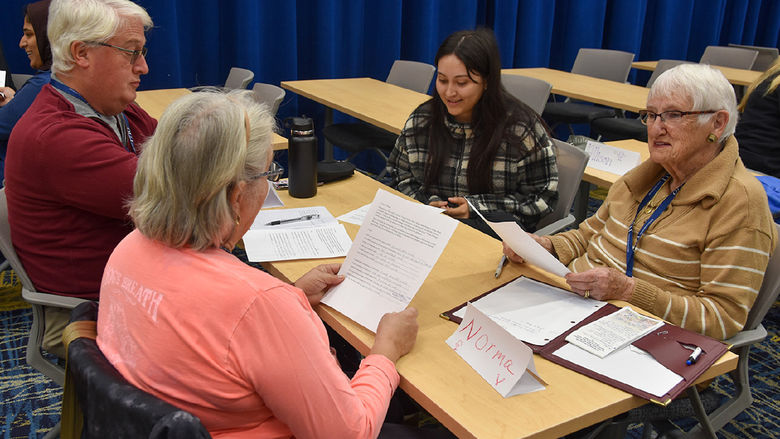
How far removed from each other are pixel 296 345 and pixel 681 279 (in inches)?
42.0

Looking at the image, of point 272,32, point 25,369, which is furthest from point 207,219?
point 272,32

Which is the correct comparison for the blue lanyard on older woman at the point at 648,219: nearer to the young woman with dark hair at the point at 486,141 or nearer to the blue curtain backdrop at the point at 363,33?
the young woman with dark hair at the point at 486,141

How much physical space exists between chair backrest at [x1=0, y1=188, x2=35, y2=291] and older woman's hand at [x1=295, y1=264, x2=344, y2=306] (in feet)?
2.41

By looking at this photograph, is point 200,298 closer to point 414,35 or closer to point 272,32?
point 272,32

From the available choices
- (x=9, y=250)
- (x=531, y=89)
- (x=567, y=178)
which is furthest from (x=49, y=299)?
(x=531, y=89)

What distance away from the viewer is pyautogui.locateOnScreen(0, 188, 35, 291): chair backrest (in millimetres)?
1641

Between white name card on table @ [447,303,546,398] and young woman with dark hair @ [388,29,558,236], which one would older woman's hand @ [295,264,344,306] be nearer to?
white name card on table @ [447,303,546,398]

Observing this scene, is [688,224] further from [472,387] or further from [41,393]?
[41,393]

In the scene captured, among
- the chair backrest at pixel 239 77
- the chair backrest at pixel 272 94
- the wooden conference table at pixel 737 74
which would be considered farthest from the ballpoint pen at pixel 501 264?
the wooden conference table at pixel 737 74

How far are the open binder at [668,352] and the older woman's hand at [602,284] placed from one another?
3.9 inches

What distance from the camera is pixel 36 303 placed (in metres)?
1.61

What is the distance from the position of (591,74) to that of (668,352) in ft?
14.6

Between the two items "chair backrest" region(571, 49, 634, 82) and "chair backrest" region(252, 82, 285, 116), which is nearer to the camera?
"chair backrest" region(252, 82, 285, 116)

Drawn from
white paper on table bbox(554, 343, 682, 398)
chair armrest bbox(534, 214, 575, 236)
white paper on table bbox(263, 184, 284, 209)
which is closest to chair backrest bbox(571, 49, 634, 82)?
chair armrest bbox(534, 214, 575, 236)
